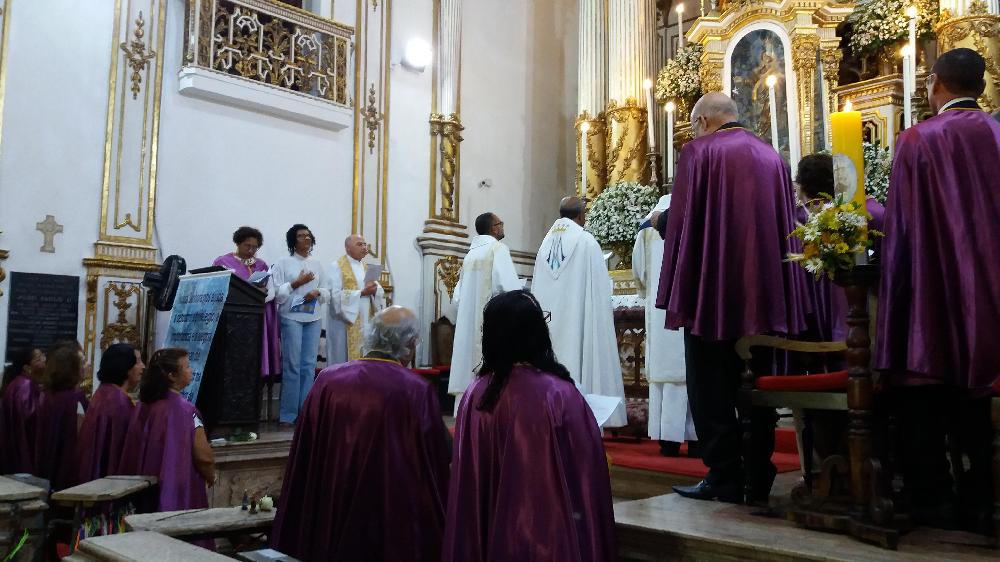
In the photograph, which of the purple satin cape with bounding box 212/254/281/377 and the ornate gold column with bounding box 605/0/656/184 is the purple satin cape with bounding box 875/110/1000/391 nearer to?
the purple satin cape with bounding box 212/254/281/377

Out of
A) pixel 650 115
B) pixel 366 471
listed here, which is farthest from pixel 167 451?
pixel 650 115

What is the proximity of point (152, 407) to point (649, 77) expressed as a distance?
7913mm

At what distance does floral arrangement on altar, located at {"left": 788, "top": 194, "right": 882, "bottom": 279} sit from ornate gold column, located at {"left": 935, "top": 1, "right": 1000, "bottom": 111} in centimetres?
580

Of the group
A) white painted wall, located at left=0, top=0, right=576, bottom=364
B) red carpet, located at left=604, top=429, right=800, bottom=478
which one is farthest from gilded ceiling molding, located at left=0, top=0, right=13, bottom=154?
red carpet, located at left=604, top=429, right=800, bottom=478

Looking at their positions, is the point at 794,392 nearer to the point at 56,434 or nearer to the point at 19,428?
the point at 56,434

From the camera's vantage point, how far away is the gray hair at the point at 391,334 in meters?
3.30

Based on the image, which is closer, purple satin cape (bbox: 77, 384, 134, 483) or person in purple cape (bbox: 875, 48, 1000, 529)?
person in purple cape (bbox: 875, 48, 1000, 529)

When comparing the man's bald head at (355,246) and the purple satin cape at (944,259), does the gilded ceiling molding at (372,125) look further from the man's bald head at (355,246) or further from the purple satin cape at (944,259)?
the purple satin cape at (944,259)

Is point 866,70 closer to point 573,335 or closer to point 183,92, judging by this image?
point 573,335

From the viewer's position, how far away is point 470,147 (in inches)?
416

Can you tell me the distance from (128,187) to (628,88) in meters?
5.74

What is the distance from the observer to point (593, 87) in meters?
10.6

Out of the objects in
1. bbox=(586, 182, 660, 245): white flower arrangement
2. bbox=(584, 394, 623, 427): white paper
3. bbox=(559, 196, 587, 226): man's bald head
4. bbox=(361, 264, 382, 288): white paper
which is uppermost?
bbox=(586, 182, 660, 245): white flower arrangement

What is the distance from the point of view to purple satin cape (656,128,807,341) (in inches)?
125
